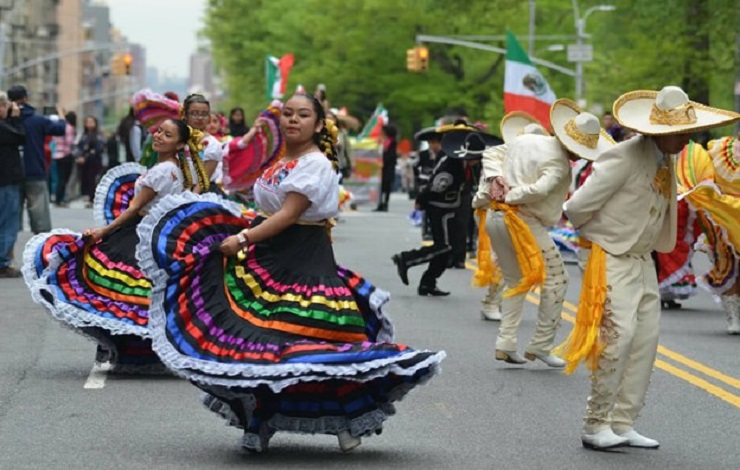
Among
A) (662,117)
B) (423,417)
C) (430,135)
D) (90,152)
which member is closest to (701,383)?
(423,417)

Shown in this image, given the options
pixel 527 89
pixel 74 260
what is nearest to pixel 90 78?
pixel 527 89

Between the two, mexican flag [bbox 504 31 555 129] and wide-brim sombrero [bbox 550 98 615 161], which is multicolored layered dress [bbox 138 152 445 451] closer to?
wide-brim sombrero [bbox 550 98 615 161]

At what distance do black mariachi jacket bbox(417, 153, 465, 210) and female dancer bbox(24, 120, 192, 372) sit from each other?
22.8 ft

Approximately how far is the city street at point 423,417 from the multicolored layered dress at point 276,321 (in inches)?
10.7

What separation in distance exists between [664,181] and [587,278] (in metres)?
0.61

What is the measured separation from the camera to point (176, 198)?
9062 millimetres

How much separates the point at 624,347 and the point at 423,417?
5.22 feet

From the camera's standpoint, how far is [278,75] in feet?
133

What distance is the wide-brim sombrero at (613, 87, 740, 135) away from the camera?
29.8 feet

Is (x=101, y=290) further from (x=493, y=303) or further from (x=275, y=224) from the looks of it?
(x=493, y=303)

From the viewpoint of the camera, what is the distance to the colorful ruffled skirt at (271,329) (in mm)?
8477

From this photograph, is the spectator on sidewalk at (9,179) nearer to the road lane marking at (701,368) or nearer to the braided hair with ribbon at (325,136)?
the road lane marking at (701,368)

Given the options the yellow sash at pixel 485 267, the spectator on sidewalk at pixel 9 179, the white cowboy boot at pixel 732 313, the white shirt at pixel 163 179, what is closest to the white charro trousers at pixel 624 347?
the white shirt at pixel 163 179

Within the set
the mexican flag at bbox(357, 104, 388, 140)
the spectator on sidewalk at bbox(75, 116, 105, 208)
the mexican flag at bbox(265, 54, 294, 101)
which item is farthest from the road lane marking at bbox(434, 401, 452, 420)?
the mexican flag at bbox(357, 104, 388, 140)
